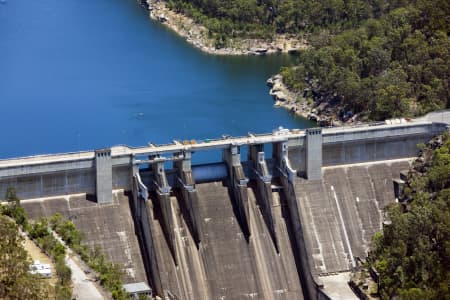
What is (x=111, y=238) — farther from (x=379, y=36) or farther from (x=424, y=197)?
(x=379, y=36)

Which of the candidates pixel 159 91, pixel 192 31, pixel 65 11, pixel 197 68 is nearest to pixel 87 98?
pixel 159 91

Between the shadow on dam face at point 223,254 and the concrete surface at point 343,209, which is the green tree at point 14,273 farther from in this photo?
the concrete surface at point 343,209

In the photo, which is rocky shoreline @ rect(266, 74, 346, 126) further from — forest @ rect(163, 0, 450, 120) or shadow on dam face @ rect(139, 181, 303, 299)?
shadow on dam face @ rect(139, 181, 303, 299)

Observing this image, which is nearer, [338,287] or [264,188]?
[338,287]

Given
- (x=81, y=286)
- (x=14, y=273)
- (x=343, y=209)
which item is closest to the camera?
(x=14, y=273)

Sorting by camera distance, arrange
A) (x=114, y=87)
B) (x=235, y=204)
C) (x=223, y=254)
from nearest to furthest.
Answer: (x=223, y=254)
(x=235, y=204)
(x=114, y=87)

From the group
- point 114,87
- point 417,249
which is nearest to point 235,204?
point 417,249

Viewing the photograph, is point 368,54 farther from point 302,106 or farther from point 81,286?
point 81,286
